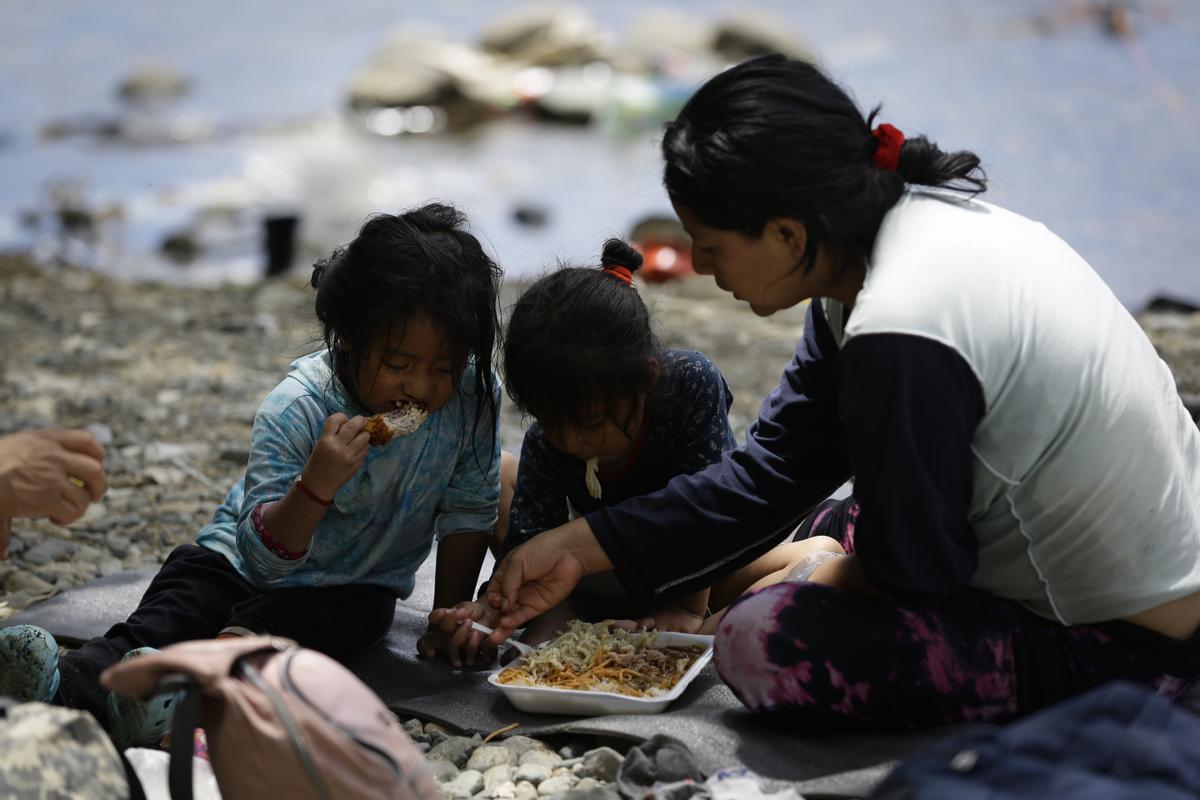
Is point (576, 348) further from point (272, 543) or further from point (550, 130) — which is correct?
point (550, 130)

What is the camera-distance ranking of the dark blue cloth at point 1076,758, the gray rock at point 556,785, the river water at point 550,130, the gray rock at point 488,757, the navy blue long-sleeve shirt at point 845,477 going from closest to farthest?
the dark blue cloth at point 1076,758 < the navy blue long-sleeve shirt at point 845,477 < the gray rock at point 556,785 < the gray rock at point 488,757 < the river water at point 550,130

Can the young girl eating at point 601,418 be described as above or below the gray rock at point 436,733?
above

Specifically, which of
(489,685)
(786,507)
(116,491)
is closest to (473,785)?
(489,685)

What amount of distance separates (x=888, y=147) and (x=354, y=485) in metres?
1.23

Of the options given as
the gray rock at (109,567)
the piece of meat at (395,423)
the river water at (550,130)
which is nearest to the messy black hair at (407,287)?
the piece of meat at (395,423)

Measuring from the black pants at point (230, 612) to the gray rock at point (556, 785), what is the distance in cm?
64

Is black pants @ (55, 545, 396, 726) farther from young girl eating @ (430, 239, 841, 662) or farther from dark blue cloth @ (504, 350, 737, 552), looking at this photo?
dark blue cloth @ (504, 350, 737, 552)

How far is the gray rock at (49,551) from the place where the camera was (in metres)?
3.26

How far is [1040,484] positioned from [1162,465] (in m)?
0.19

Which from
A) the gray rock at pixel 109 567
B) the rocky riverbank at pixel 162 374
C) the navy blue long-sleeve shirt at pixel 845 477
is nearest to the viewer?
the navy blue long-sleeve shirt at pixel 845 477

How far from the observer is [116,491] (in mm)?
3785

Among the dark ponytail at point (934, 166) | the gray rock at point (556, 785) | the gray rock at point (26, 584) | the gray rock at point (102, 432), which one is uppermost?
the dark ponytail at point (934, 166)

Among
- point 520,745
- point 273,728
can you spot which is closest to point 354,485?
point 520,745

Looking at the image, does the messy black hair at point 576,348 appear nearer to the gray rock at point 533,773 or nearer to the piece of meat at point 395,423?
the piece of meat at point 395,423
